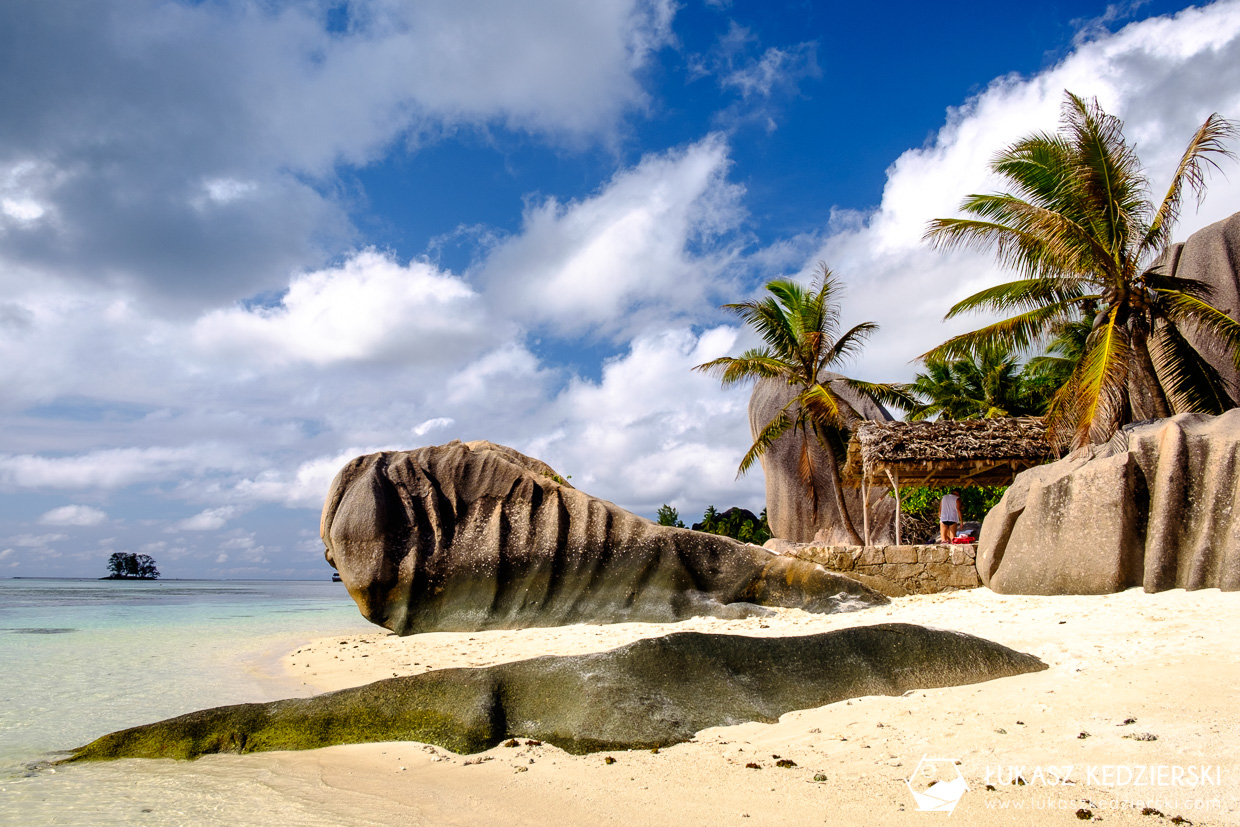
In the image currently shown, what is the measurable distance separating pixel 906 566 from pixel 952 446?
12.4ft

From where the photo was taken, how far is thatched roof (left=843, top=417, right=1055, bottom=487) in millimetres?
11992

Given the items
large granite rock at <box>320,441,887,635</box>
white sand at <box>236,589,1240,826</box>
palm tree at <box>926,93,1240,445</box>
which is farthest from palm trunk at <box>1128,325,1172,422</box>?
white sand at <box>236,589,1240,826</box>

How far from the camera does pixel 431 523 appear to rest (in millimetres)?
10023

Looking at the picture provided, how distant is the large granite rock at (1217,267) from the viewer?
1295cm

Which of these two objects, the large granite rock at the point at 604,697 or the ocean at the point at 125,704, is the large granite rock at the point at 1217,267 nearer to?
the large granite rock at the point at 604,697

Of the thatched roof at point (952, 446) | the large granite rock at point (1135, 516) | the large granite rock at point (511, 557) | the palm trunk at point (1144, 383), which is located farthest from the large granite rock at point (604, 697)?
the thatched roof at point (952, 446)

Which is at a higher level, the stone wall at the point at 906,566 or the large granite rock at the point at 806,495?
the large granite rock at the point at 806,495

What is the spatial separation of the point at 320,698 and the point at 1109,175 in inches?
454

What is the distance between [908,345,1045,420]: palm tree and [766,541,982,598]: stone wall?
14.3 metres

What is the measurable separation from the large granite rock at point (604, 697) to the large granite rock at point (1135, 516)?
3.27 m

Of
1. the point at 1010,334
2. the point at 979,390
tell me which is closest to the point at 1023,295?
the point at 1010,334

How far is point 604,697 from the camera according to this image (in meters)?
3.94

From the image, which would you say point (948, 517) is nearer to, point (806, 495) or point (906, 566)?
point (906, 566)

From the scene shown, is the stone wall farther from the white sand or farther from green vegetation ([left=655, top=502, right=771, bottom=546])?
green vegetation ([left=655, top=502, right=771, bottom=546])
